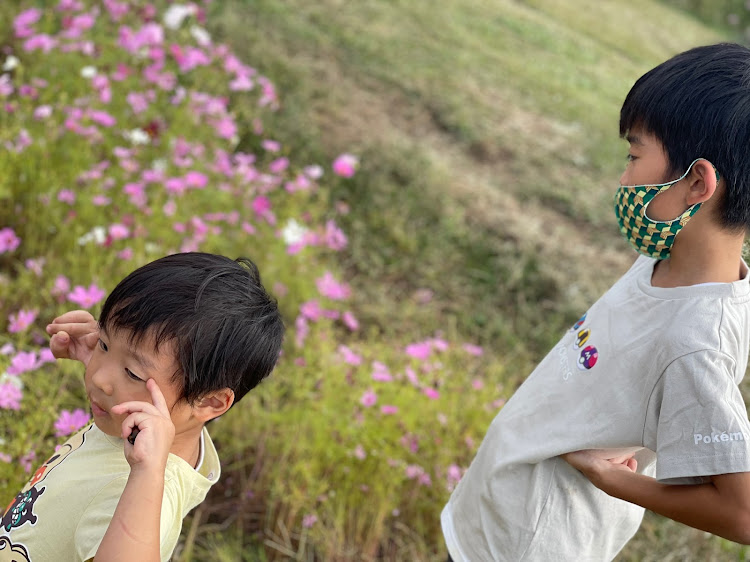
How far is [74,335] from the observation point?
1359 mm

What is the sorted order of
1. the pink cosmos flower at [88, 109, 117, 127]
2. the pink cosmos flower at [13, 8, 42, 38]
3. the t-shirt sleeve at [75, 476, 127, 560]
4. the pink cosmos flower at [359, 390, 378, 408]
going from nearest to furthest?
the t-shirt sleeve at [75, 476, 127, 560] < the pink cosmos flower at [359, 390, 378, 408] < the pink cosmos flower at [88, 109, 117, 127] < the pink cosmos flower at [13, 8, 42, 38]

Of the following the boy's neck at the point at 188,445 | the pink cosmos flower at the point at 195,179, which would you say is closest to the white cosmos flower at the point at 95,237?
the pink cosmos flower at the point at 195,179

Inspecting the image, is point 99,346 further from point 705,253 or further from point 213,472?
point 705,253

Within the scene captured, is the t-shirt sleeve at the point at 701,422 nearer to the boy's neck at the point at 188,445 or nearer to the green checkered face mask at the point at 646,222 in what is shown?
the green checkered face mask at the point at 646,222

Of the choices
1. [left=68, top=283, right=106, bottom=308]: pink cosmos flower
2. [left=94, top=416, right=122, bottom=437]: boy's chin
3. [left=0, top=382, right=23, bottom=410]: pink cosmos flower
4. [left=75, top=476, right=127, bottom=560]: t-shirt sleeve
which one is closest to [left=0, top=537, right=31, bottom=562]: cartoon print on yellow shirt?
[left=75, top=476, right=127, bottom=560]: t-shirt sleeve

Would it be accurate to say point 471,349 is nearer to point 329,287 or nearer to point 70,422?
point 329,287

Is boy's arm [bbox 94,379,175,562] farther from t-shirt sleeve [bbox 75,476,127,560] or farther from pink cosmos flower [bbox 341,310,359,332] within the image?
pink cosmos flower [bbox 341,310,359,332]

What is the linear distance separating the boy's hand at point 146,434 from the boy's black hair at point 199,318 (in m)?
0.11

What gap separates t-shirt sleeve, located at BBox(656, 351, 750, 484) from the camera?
111cm

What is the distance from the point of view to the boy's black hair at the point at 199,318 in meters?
1.17

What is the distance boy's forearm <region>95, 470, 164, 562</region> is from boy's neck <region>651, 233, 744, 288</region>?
87 cm

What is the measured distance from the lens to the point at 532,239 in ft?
13.0

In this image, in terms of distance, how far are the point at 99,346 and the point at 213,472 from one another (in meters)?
0.30

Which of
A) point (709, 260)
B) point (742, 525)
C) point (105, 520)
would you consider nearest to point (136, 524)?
point (105, 520)
